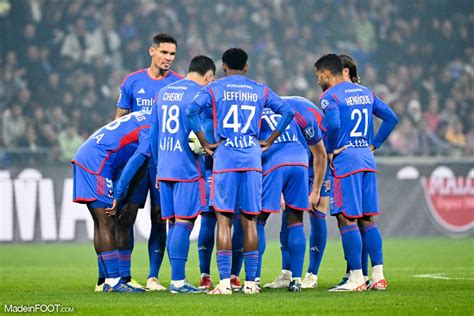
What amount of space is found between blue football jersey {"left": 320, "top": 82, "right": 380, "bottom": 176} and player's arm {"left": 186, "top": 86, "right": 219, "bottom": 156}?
136 cm

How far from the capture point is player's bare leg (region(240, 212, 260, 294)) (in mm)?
8766

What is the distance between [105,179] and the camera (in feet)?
31.3

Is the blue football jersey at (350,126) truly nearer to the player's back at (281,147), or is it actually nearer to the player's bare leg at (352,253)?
the player's back at (281,147)

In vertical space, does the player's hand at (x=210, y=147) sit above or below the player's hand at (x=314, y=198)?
above

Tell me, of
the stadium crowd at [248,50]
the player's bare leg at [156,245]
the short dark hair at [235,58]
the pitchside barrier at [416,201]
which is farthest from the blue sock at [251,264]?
the stadium crowd at [248,50]

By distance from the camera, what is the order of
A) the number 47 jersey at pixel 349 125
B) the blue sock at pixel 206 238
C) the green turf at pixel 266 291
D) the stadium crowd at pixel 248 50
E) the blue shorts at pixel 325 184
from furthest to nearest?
the stadium crowd at pixel 248 50, the blue shorts at pixel 325 184, the blue sock at pixel 206 238, the number 47 jersey at pixel 349 125, the green turf at pixel 266 291

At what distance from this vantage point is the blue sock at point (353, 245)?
945 cm

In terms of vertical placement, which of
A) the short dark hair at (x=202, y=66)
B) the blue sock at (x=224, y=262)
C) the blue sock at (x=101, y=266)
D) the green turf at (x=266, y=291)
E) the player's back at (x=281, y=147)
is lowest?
the green turf at (x=266, y=291)

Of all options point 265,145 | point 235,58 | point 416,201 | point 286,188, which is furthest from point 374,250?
point 416,201

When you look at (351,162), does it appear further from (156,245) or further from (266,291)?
(156,245)

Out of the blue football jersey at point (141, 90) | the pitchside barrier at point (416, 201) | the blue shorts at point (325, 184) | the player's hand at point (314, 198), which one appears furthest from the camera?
the pitchside barrier at point (416, 201)

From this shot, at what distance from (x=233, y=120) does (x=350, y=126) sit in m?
1.44

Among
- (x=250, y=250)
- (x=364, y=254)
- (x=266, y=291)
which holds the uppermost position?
(x=250, y=250)

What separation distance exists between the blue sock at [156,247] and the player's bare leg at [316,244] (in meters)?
1.48
